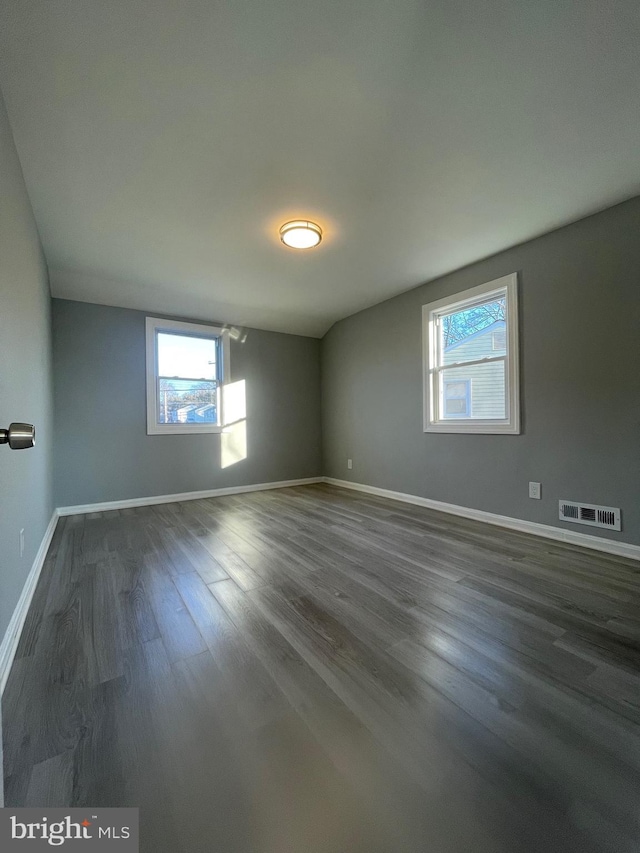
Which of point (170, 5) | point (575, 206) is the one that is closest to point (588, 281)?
point (575, 206)

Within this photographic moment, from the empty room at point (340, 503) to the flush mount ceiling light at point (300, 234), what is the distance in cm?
2

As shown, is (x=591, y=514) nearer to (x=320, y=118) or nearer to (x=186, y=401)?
(x=320, y=118)

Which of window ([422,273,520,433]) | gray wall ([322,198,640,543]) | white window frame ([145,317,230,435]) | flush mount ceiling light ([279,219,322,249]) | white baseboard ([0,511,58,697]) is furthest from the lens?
white window frame ([145,317,230,435])

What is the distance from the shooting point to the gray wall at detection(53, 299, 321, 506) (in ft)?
12.0

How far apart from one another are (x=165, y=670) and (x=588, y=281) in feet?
11.7

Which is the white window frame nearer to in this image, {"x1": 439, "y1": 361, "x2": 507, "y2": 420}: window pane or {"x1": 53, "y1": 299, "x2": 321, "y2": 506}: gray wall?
{"x1": 53, "y1": 299, "x2": 321, "y2": 506}: gray wall

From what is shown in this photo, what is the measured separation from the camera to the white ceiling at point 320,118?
1.30 meters

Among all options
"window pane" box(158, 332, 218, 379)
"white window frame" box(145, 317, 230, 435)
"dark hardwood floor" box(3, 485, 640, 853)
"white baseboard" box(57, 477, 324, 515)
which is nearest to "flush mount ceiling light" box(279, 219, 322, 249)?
"white window frame" box(145, 317, 230, 435)

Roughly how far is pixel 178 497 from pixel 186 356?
1866 millimetres

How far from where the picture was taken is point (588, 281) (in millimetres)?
2531

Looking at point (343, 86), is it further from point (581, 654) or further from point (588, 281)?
point (581, 654)

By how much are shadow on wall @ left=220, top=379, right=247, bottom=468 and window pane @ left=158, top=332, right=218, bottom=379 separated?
34 cm

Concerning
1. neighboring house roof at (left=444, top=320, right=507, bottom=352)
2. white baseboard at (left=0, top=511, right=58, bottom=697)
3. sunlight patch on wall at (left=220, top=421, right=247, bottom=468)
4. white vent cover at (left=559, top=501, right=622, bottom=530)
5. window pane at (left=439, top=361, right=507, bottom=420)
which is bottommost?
white baseboard at (left=0, top=511, right=58, bottom=697)

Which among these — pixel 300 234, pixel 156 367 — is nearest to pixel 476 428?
pixel 300 234
